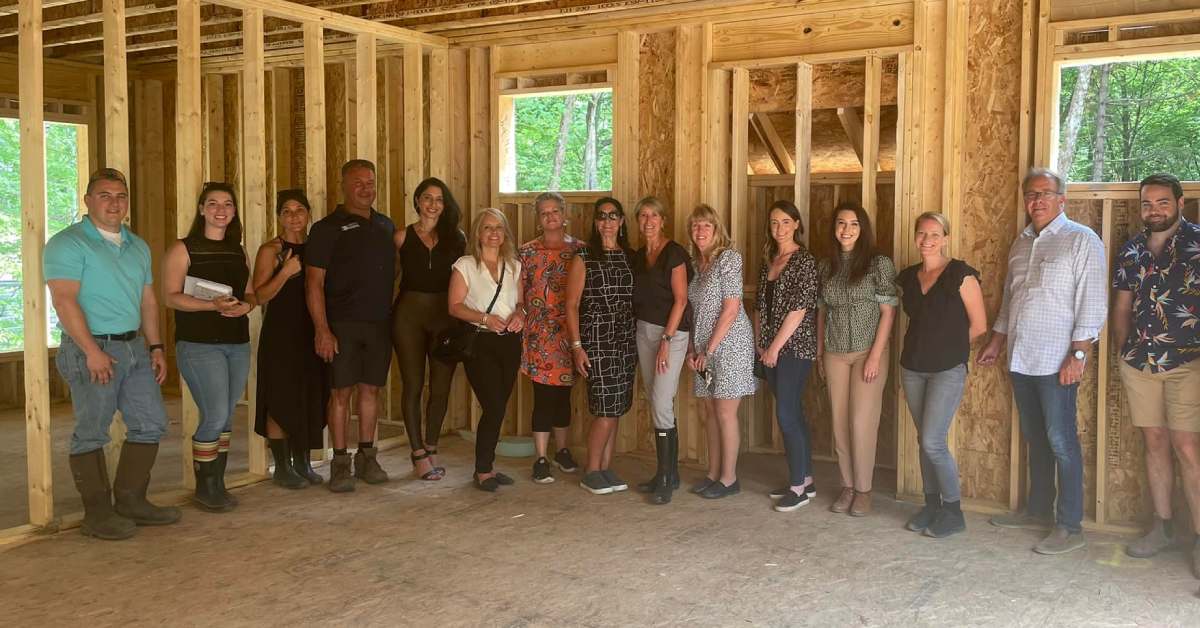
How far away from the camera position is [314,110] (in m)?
5.97

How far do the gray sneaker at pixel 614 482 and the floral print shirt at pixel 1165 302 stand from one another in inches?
106

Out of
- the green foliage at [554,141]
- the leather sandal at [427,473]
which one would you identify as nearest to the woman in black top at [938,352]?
the leather sandal at [427,473]

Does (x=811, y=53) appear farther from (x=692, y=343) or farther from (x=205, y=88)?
(x=205, y=88)

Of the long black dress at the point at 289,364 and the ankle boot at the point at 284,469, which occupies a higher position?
the long black dress at the point at 289,364

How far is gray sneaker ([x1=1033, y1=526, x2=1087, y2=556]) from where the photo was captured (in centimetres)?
455

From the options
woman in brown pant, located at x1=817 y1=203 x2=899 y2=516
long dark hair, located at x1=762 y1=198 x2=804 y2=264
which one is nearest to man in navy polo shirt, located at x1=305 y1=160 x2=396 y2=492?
long dark hair, located at x1=762 y1=198 x2=804 y2=264

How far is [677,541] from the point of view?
471 cm

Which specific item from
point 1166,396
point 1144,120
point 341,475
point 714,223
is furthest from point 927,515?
point 1144,120

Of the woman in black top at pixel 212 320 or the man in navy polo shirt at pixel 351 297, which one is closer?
the woman in black top at pixel 212 320

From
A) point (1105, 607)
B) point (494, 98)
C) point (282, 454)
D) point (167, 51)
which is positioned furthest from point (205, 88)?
point (1105, 607)

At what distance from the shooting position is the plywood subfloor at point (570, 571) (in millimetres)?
3789

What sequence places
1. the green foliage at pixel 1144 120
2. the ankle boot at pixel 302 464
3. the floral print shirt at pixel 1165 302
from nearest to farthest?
the floral print shirt at pixel 1165 302 → the ankle boot at pixel 302 464 → the green foliage at pixel 1144 120

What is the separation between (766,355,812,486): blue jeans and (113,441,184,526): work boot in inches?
127

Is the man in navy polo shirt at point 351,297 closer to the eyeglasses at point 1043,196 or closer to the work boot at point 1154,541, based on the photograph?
the eyeglasses at point 1043,196
